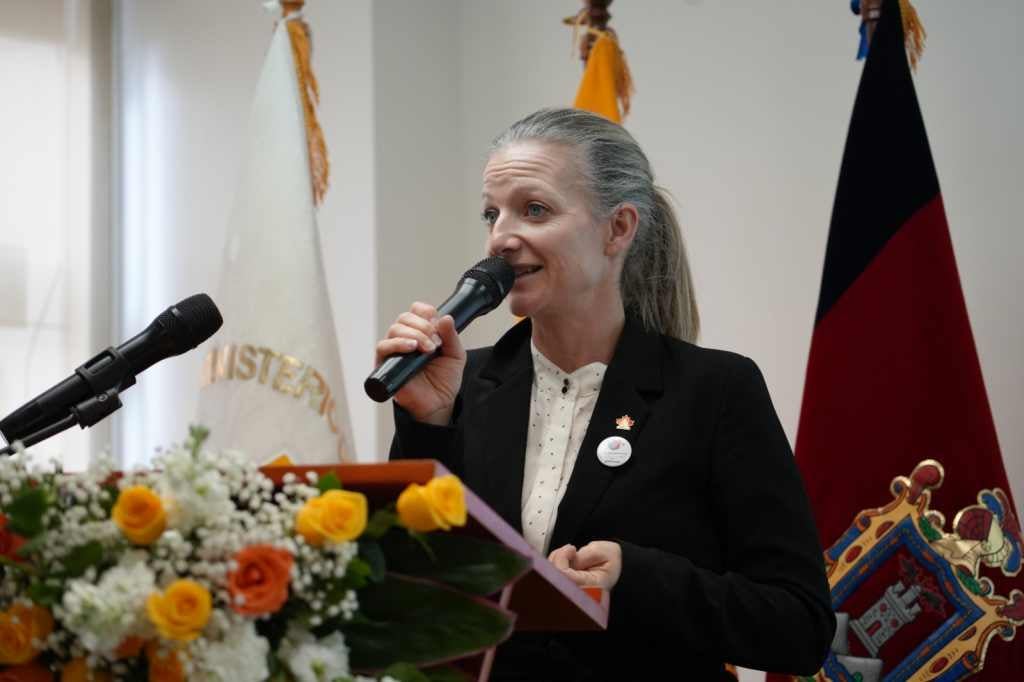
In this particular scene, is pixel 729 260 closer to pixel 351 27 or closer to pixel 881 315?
pixel 881 315

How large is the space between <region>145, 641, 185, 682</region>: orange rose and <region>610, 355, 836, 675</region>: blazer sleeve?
0.73 m

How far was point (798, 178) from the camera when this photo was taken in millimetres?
3490

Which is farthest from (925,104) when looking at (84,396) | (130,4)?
(130,4)

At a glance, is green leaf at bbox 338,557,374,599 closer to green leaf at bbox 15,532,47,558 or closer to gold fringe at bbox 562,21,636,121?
green leaf at bbox 15,532,47,558

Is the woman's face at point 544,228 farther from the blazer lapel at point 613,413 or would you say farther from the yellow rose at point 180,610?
the yellow rose at point 180,610

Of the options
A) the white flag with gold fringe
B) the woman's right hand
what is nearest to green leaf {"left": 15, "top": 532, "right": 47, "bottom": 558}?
the woman's right hand

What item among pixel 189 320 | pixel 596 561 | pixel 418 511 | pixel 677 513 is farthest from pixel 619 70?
pixel 418 511

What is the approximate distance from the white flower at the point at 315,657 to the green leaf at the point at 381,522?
0.09 meters

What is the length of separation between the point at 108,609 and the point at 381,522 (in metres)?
0.24

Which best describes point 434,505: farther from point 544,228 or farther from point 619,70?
point 619,70

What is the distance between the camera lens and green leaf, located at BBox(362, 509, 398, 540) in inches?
44.1

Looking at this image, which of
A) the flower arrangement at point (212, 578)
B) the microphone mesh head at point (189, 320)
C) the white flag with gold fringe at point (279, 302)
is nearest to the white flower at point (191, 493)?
the flower arrangement at point (212, 578)

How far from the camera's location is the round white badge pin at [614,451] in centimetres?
188

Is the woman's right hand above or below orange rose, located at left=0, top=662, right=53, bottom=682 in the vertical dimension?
above
